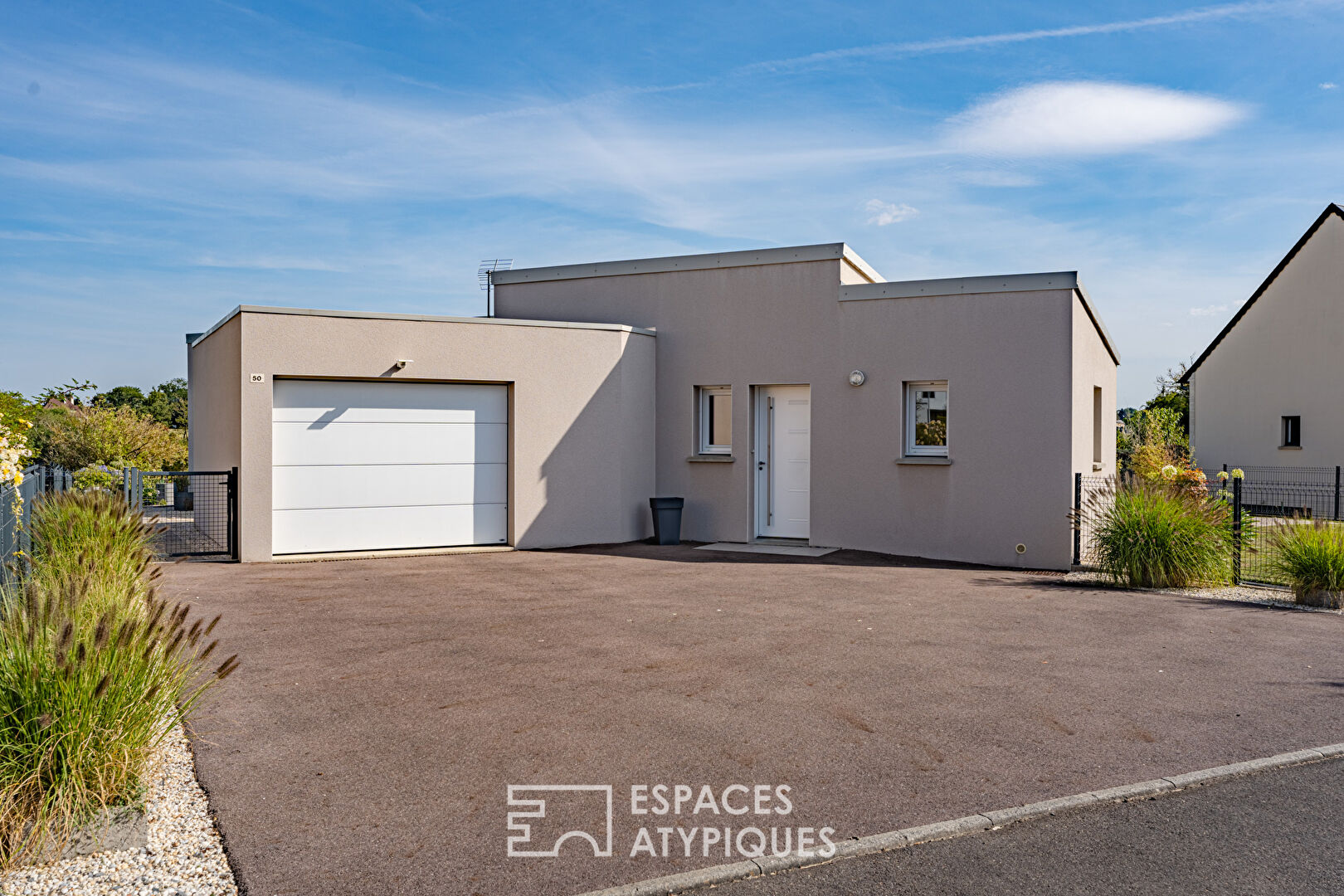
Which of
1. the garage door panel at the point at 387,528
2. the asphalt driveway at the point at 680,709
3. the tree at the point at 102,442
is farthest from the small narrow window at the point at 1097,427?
the tree at the point at 102,442

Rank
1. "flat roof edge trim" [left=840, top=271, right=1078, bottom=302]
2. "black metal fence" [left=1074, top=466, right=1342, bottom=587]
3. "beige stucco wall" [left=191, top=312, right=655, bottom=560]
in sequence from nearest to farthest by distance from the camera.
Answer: "black metal fence" [left=1074, top=466, right=1342, bottom=587]
"beige stucco wall" [left=191, top=312, right=655, bottom=560]
"flat roof edge trim" [left=840, top=271, right=1078, bottom=302]

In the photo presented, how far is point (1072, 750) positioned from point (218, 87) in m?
14.2

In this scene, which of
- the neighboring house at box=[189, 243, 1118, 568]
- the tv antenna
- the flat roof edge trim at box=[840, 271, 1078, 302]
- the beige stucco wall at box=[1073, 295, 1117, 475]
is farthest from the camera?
the tv antenna

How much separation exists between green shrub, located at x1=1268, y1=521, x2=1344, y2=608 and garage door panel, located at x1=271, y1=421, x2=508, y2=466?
9.88 meters

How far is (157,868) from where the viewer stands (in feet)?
11.9

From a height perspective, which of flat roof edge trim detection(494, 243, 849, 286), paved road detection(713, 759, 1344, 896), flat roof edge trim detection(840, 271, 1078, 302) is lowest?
paved road detection(713, 759, 1344, 896)

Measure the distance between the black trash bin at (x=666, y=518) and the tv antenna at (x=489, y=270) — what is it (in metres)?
5.12

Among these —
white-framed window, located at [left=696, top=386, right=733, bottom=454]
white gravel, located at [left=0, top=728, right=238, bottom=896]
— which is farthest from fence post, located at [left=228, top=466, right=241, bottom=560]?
white gravel, located at [left=0, top=728, right=238, bottom=896]

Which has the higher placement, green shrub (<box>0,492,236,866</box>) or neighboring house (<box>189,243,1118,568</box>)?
neighboring house (<box>189,243,1118,568</box>)

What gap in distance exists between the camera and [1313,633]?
8.56 metres

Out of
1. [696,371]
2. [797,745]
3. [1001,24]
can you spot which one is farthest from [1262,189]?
[797,745]

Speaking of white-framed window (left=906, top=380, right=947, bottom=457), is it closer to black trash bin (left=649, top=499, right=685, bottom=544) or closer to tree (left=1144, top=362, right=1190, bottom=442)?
black trash bin (left=649, top=499, right=685, bottom=544)

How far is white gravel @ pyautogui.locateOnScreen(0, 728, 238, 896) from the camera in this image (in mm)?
3449

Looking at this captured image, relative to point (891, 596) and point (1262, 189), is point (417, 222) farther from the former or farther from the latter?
point (1262, 189)
